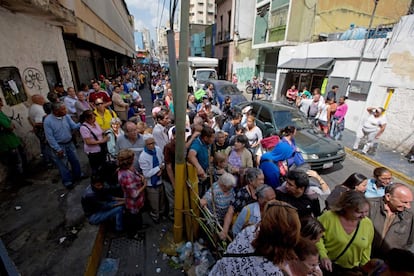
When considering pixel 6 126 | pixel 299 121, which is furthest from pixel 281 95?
pixel 6 126

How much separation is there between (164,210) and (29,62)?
5.12m

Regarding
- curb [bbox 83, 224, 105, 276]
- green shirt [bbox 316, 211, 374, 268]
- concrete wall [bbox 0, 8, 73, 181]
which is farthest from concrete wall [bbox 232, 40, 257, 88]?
curb [bbox 83, 224, 105, 276]

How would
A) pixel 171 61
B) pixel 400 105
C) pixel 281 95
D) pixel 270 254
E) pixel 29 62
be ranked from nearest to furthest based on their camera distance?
pixel 270 254, pixel 171 61, pixel 29 62, pixel 400 105, pixel 281 95

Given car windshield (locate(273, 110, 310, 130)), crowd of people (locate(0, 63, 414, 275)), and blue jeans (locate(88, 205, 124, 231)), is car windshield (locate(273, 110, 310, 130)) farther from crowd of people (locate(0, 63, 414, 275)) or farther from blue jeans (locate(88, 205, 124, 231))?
blue jeans (locate(88, 205, 124, 231))

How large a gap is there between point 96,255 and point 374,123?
736 cm

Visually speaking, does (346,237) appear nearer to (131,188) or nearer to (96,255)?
(131,188)

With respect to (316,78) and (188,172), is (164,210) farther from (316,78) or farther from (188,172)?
(316,78)

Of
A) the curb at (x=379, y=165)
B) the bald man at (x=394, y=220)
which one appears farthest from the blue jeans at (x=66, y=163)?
the curb at (x=379, y=165)

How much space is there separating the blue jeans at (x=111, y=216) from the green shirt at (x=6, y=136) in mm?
2242

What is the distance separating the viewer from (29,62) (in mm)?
4871

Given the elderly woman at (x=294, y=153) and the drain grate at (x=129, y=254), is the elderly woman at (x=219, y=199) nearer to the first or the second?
the drain grate at (x=129, y=254)

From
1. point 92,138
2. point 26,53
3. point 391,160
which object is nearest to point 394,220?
point 92,138

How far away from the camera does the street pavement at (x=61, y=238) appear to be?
252cm

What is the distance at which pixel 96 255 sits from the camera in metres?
2.71
